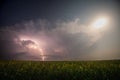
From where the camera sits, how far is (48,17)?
617cm

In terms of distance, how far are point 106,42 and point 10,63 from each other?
9.04 feet

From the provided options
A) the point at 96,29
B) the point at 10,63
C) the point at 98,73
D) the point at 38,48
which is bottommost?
the point at 98,73

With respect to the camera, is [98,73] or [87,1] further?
[87,1]

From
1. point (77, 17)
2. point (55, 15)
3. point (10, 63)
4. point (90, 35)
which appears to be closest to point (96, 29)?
point (90, 35)

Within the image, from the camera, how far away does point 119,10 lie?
6.30 metres

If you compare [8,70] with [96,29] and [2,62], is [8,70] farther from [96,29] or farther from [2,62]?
[96,29]

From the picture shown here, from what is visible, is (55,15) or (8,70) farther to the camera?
(55,15)

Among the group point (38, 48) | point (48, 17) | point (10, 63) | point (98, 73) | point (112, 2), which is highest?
point (112, 2)

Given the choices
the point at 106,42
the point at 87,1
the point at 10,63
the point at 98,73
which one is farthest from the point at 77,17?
the point at 10,63

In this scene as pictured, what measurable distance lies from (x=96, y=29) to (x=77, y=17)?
25.0 inches

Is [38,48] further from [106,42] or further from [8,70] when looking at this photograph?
[106,42]

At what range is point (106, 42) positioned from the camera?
6.21 m

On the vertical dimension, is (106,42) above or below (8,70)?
above

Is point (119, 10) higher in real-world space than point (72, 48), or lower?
higher
